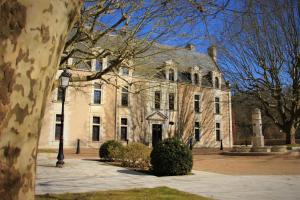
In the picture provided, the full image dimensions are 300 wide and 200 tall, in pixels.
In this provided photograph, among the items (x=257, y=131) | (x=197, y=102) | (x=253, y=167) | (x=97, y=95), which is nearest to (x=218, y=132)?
(x=197, y=102)

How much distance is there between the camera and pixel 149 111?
111ft

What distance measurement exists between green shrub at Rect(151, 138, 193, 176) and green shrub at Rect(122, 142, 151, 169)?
209 centimetres

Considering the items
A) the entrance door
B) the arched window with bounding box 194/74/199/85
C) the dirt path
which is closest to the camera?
the dirt path

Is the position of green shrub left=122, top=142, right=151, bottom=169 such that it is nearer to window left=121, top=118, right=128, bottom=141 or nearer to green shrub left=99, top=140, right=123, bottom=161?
green shrub left=99, top=140, right=123, bottom=161

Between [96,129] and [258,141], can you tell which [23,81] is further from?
[96,129]

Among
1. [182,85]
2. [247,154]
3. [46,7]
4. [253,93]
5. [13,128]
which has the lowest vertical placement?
→ [247,154]

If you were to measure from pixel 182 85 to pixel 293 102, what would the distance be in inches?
603

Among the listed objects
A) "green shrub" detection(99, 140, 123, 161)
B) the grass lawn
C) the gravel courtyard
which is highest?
"green shrub" detection(99, 140, 123, 161)

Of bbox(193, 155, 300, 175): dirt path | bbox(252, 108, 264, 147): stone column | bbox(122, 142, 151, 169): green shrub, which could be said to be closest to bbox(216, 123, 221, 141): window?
bbox(252, 108, 264, 147): stone column

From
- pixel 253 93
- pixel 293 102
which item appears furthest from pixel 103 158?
pixel 293 102

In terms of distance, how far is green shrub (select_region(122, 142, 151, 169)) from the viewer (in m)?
13.3

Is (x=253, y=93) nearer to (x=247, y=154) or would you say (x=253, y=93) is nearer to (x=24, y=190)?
(x=247, y=154)

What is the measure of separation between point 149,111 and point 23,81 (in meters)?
32.2

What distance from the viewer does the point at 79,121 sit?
1154 inches
